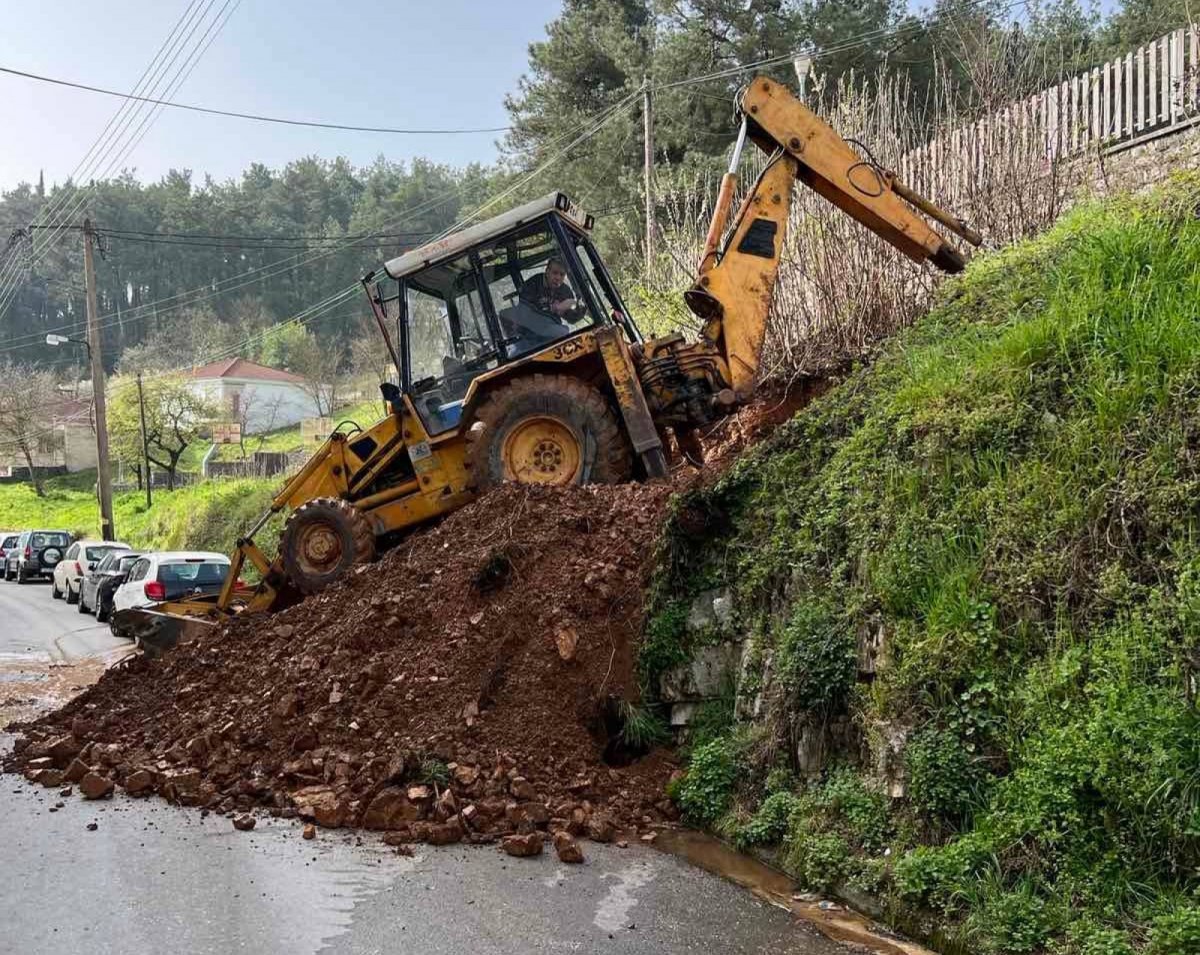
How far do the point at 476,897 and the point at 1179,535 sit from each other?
379 cm

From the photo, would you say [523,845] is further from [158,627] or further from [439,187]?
[439,187]

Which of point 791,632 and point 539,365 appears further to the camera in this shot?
point 539,365

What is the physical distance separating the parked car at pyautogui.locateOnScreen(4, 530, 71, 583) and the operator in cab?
2743 cm

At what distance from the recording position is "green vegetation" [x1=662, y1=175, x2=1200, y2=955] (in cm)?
439

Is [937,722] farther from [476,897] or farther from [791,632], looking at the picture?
[476,897]

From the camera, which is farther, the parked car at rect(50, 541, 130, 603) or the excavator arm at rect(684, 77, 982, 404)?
the parked car at rect(50, 541, 130, 603)

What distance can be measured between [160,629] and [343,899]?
6154mm

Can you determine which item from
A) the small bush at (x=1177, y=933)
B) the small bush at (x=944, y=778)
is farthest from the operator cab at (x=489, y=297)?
the small bush at (x=1177, y=933)

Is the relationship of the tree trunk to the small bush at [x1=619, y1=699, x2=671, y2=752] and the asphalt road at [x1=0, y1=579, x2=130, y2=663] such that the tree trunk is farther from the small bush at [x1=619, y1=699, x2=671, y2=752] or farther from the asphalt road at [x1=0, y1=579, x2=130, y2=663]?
the small bush at [x1=619, y1=699, x2=671, y2=752]

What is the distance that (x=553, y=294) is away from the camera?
1043 cm

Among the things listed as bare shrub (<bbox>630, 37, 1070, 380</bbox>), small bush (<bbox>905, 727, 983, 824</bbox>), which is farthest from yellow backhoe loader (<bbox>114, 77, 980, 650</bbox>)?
small bush (<bbox>905, 727, 983, 824</bbox>)

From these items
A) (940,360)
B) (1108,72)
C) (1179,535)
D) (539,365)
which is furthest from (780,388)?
(1179,535)

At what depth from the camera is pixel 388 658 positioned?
26.4 ft

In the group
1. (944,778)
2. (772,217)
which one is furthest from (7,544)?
(944,778)
